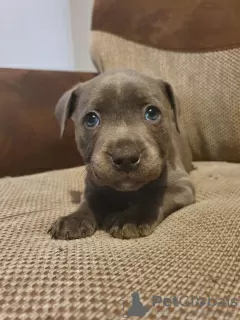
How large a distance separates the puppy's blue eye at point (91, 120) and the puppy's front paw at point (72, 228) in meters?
0.33

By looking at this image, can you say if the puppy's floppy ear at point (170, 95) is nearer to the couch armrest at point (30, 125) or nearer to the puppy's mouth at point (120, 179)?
the puppy's mouth at point (120, 179)

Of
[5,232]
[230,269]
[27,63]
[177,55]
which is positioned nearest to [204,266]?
[230,269]

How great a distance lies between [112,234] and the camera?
1.21 meters

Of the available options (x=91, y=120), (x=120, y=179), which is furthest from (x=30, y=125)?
(x=120, y=179)

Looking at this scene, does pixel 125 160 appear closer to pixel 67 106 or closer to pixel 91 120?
pixel 91 120

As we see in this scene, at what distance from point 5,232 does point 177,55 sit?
1440 millimetres

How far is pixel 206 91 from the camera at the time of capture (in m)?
2.17

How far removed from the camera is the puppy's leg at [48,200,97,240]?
3.86 feet

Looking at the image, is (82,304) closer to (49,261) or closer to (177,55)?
(49,261)

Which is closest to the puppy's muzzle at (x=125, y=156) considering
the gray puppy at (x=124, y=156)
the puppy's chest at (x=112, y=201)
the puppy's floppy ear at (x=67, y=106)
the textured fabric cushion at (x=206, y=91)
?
the gray puppy at (x=124, y=156)

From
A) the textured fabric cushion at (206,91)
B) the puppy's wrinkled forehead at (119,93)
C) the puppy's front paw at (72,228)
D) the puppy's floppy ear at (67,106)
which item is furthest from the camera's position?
the textured fabric cushion at (206,91)

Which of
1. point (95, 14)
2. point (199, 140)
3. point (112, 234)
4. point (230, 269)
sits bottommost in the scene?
point (199, 140)

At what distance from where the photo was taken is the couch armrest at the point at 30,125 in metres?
2.15

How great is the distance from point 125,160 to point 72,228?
227 millimetres
